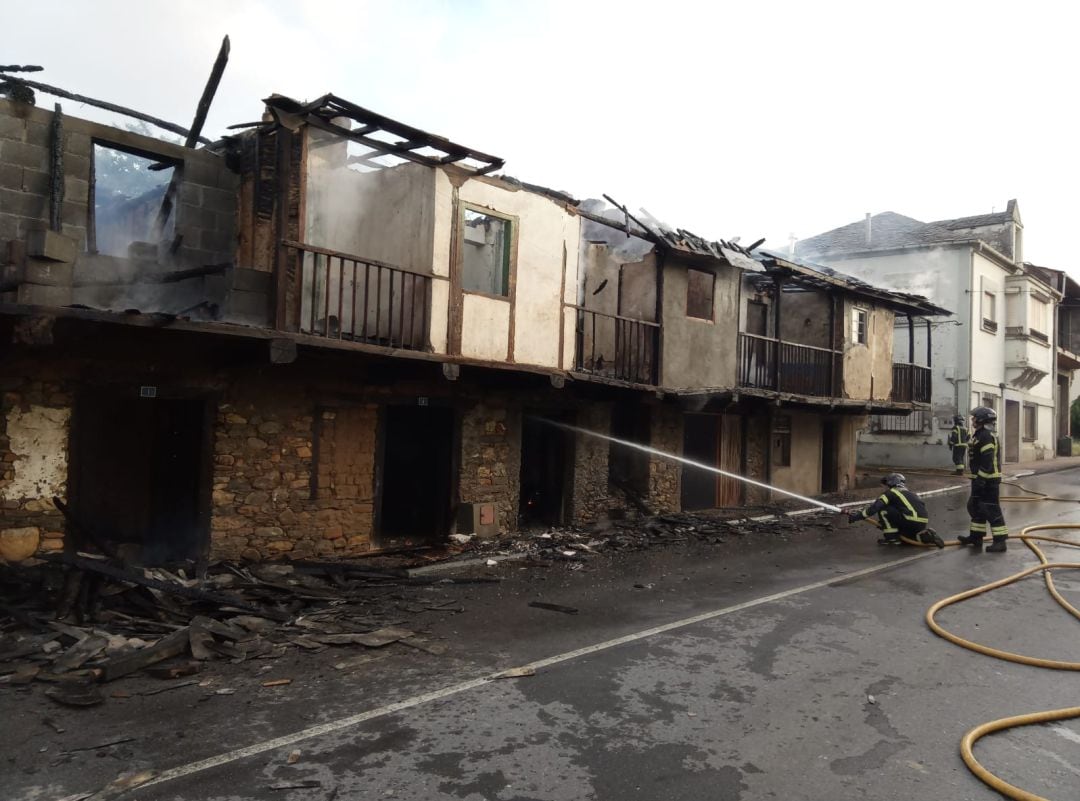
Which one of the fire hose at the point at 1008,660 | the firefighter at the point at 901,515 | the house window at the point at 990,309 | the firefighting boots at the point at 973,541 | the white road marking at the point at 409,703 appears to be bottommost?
the white road marking at the point at 409,703

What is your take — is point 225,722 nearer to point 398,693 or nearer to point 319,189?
point 398,693

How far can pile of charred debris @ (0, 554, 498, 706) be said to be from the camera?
→ 554 centimetres

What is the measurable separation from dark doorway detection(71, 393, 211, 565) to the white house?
24262 mm

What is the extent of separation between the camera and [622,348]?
568 inches

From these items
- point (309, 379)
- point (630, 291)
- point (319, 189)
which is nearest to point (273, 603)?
point (309, 379)

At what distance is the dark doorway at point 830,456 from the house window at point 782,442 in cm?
216

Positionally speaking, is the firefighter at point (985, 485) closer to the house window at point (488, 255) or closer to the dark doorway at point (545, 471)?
the dark doorway at point (545, 471)

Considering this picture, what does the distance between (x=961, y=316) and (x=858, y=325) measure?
908cm

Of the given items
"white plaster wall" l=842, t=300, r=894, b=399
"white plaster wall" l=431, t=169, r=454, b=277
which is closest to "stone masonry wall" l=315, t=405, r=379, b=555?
"white plaster wall" l=431, t=169, r=454, b=277

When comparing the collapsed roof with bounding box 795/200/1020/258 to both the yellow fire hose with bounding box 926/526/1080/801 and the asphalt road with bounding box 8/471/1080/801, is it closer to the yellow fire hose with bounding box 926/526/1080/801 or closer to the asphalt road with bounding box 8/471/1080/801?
the yellow fire hose with bounding box 926/526/1080/801

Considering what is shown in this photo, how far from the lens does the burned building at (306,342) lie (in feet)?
27.5

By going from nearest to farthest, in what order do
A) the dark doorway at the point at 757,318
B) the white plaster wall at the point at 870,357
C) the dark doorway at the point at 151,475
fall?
1. the dark doorway at the point at 151,475
2. the dark doorway at the point at 757,318
3. the white plaster wall at the point at 870,357

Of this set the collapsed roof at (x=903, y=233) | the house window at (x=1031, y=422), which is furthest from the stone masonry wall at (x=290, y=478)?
the house window at (x=1031, y=422)

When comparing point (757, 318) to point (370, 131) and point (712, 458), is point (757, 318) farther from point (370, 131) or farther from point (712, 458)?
point (370, 131)
